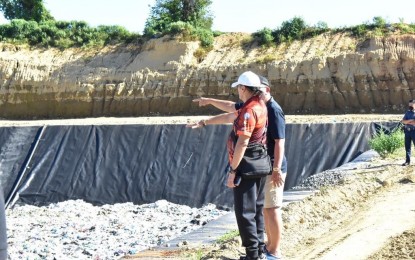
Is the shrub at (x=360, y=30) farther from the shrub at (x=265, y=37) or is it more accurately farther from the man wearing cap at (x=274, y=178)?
the man wearing cap at (x=274, y=178)

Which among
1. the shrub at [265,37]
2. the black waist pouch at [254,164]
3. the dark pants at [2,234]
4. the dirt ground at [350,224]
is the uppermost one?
the shrub at [265,37]

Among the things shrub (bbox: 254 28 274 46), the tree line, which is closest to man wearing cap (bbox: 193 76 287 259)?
the tree line

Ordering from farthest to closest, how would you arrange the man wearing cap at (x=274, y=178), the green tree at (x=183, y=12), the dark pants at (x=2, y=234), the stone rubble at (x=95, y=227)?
the green tree at (x=183, y=12) → the stone rubble at (x=95, y=227) → the man wearing cap at (x=274, y=178) → the dark pants at (x=2, y=234)

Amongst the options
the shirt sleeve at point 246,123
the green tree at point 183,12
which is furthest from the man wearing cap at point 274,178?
the green tree at point 183,12

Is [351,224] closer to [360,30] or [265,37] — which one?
[360,30]

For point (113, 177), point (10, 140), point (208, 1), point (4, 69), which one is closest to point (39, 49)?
point (4, 69)

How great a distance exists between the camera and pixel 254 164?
18.4 ft

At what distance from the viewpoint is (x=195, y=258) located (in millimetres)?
6238

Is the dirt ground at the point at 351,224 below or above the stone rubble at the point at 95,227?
above

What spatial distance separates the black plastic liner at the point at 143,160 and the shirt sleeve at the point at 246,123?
10.6 m

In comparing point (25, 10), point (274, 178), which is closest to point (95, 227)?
point (274, 178)

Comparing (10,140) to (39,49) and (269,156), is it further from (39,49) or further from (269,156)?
(269,156)

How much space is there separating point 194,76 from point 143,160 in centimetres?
931

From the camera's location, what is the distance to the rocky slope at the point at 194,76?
2377 cm
